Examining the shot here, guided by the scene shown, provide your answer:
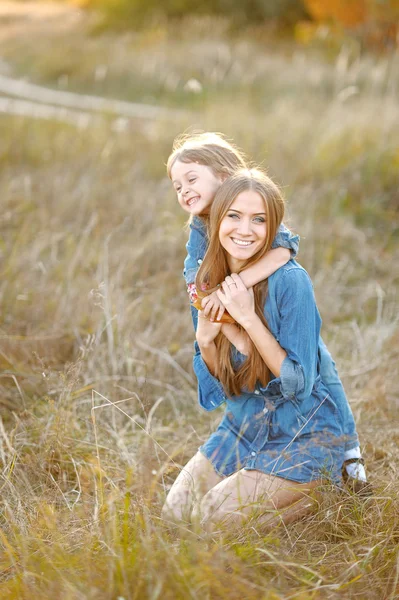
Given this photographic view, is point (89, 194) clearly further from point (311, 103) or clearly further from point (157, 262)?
point (311, 103)

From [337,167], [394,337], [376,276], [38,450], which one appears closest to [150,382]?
[38,450]

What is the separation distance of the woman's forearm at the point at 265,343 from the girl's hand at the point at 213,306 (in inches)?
4.3

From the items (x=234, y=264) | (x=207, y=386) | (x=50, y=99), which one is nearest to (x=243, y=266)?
(x=234, y=264)

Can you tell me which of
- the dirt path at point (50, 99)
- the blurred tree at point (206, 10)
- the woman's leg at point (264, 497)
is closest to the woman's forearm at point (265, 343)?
the woman's leg at point (264, 497)

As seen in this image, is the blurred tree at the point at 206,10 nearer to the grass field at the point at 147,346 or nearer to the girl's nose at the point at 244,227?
the grass field at the point at 147,346

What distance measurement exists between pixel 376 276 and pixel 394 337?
1.11m

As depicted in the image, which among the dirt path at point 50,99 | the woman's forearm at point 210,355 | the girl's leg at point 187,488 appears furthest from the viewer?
the dirt path at point 50,99

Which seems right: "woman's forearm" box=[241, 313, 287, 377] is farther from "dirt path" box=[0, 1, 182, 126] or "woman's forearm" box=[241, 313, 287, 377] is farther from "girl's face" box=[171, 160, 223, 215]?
"dirt path" box=[0, 1, 182, 126]

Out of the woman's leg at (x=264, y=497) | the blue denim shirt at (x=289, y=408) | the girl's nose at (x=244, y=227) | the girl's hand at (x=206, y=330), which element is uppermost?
the girl's nose at (x=244, y=227)

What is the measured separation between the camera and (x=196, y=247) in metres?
2.38

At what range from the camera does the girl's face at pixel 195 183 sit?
2.21m

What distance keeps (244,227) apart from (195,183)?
230mm

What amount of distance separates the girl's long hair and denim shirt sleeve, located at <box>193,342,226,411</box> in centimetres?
5

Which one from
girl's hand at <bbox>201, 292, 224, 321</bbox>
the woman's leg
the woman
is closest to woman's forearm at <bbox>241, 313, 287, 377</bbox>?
the woman
